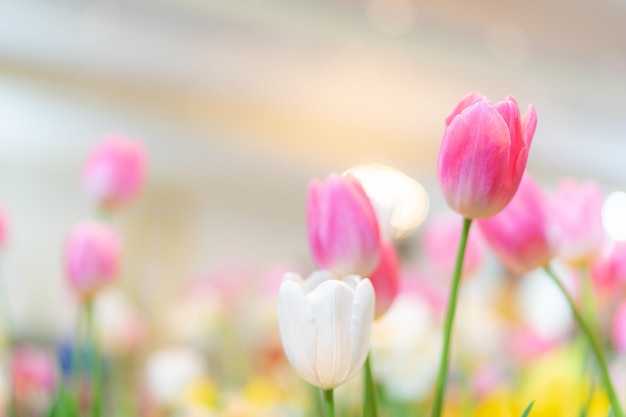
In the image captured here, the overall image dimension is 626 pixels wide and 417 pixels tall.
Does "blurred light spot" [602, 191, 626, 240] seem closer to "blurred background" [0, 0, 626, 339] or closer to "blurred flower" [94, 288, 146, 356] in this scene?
"blurred background" [0, 0, 626, 339]

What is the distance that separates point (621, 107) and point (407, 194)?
1944mm

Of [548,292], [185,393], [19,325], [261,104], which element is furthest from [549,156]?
[185,393]

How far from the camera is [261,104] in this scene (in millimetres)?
4613

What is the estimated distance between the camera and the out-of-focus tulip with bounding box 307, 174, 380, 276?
1.02 ft

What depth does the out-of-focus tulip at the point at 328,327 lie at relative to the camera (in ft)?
0.91

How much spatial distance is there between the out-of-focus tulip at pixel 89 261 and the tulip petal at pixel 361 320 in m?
0.30

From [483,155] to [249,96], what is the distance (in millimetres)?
4267

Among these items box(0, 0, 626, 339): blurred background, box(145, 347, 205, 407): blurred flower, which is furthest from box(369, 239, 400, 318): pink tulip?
box(0, 0, 626, 339): blurred background

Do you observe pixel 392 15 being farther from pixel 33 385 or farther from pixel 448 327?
pixel 448 327

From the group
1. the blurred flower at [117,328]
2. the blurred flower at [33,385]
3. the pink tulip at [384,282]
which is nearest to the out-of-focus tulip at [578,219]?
the pink tulip at [384,282]

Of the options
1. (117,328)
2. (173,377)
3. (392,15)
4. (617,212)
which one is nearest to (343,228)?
(173,377)

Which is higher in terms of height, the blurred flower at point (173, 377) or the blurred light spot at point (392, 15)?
the blurred light spot at point (392, 15)

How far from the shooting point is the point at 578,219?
43 centimetres

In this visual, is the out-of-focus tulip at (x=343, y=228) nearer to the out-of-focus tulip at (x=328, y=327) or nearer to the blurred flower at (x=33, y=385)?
the out-of-focus tulip at (x=328, y=327)
